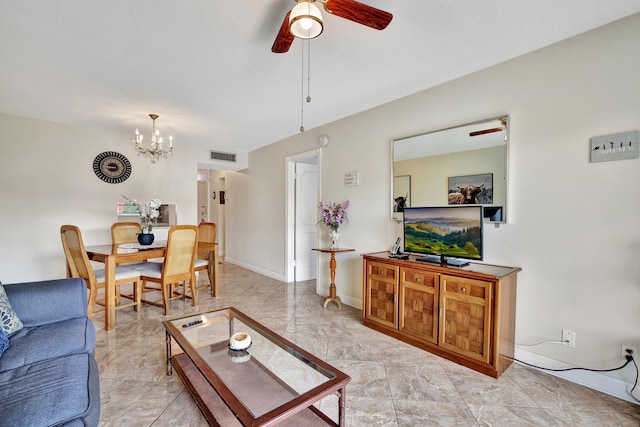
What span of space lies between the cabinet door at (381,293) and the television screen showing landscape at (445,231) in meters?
0.30

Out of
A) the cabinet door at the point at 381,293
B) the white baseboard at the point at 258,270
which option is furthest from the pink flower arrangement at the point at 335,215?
the white baseboard at the point at 258,270

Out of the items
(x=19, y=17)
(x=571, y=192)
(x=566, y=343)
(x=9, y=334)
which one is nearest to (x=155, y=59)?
(x=19, y=17)

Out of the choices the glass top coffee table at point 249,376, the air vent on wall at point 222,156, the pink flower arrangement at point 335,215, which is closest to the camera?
the glass top coffee table at point 249,376

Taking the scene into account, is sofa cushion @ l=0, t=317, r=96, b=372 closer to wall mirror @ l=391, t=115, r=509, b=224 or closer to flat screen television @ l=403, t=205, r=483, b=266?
flat screen television @ l=403, t=205, r=483, b=266

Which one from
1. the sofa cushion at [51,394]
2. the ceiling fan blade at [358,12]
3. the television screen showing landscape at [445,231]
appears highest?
the ceiling fan blade at [358,12]

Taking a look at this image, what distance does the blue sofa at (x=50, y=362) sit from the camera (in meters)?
1.05

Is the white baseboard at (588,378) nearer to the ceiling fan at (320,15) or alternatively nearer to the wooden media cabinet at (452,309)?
the wooden media cabinet at (452,309)

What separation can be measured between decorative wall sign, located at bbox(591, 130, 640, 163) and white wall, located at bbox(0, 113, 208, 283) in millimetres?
5367

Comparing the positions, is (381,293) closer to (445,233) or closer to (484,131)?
(445,233)

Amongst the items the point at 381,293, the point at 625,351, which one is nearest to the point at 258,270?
the point at 381,293

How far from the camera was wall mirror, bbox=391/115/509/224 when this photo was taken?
2275mm

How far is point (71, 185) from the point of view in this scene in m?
3.91

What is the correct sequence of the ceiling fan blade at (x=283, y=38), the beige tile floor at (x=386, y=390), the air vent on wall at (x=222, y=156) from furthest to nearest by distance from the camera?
the air vent on wall at (x=222, y=156), the beige tile floor at (x=386, y=390), the ceiling fan blade at (x=283, y=38)

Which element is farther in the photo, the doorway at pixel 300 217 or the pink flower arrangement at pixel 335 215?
the doorway at pixel 300 217
